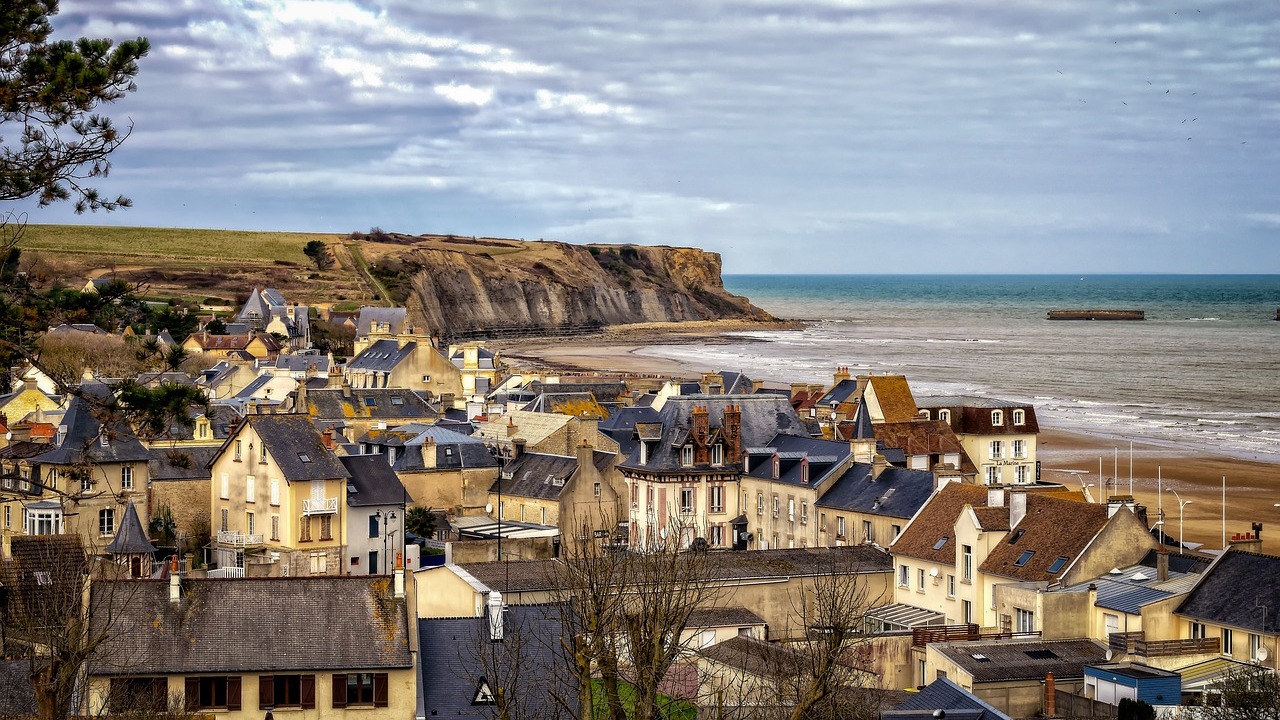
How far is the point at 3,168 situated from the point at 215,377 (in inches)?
3159

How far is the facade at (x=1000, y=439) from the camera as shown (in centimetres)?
7106

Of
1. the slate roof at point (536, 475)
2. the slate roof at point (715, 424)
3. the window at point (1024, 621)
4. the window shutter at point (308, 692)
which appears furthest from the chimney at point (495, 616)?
the slate roof at point (536, 475)

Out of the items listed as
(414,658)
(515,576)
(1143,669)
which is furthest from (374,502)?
(1143,669)

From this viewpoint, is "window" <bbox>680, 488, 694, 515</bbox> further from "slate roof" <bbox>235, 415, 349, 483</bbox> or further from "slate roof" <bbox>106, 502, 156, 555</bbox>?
"slate roof" <bbox>106, 502, 156, 555</bbox>

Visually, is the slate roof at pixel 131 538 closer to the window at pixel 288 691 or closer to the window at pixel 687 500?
the window at pixel 288 691

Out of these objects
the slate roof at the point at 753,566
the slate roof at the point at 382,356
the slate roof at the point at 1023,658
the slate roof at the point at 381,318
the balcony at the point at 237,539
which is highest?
the slate roof at the point at 381,318

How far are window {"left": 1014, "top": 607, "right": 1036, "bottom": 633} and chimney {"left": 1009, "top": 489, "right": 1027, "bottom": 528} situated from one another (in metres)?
4.13

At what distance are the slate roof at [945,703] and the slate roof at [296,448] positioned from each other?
2638cm

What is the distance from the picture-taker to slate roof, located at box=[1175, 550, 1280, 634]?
3581cm

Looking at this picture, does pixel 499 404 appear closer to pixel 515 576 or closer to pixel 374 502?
pixel 374 502

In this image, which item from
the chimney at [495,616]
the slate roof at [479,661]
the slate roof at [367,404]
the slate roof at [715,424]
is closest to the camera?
the slate roof at [479,661]

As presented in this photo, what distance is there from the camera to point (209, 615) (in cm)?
3350

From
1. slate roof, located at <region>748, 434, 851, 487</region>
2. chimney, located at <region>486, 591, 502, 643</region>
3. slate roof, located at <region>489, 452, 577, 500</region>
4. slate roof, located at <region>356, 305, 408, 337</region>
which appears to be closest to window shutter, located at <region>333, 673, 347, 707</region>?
chimney, located at <region>486, 591, 502, 643</region>

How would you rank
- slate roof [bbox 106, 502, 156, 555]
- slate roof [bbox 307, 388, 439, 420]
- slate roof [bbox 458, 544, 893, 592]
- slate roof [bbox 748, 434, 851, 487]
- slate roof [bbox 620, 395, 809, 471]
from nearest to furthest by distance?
1. slate roof [bbox 458, 544, 893, 592]
2. slate roof [bbox 106, 502, 156, 555]
3. slate roof [bbox 748, 434, 851, 487]
4. slate roof [bbox 620, 395, 809, 471]
5. slate roof [bbox 307, 388, 439, 420]
